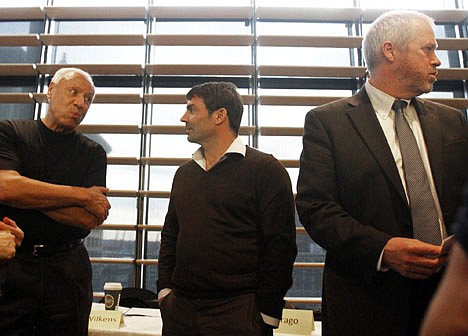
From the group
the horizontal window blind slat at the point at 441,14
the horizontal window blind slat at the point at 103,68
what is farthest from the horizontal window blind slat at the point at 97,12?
the horizontal window blind slat at the point at 441,14

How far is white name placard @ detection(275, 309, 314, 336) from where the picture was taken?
2.05 metres

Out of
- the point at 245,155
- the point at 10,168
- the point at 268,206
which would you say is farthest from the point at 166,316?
the point at 10,168

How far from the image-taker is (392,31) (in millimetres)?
1504

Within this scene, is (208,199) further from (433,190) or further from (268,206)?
(433,190)

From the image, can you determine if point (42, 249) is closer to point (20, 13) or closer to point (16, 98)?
point (16, 98)

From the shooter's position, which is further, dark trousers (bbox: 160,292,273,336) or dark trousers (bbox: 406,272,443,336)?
dark trousers (bbox: 160,292,273,336)

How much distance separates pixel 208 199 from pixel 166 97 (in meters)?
2.46

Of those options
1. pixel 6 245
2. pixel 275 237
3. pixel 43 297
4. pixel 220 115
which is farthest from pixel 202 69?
pixel 6 245

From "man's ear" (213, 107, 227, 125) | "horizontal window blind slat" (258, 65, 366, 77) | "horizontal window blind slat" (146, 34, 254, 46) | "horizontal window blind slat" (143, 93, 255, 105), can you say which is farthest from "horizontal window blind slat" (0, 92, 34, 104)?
"man's ear" (213, 107, 227, 125)

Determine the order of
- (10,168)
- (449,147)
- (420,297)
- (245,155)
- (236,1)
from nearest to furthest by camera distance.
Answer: (420,297), (449,147), (10,168), (245,155), (236,1)

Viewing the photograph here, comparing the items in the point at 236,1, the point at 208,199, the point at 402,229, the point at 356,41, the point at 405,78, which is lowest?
the point at 402,229

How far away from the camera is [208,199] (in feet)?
5.74

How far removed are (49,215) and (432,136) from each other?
4.79ft

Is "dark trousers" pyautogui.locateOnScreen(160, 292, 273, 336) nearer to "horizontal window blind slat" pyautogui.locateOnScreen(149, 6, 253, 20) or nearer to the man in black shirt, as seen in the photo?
the man in black shirt
